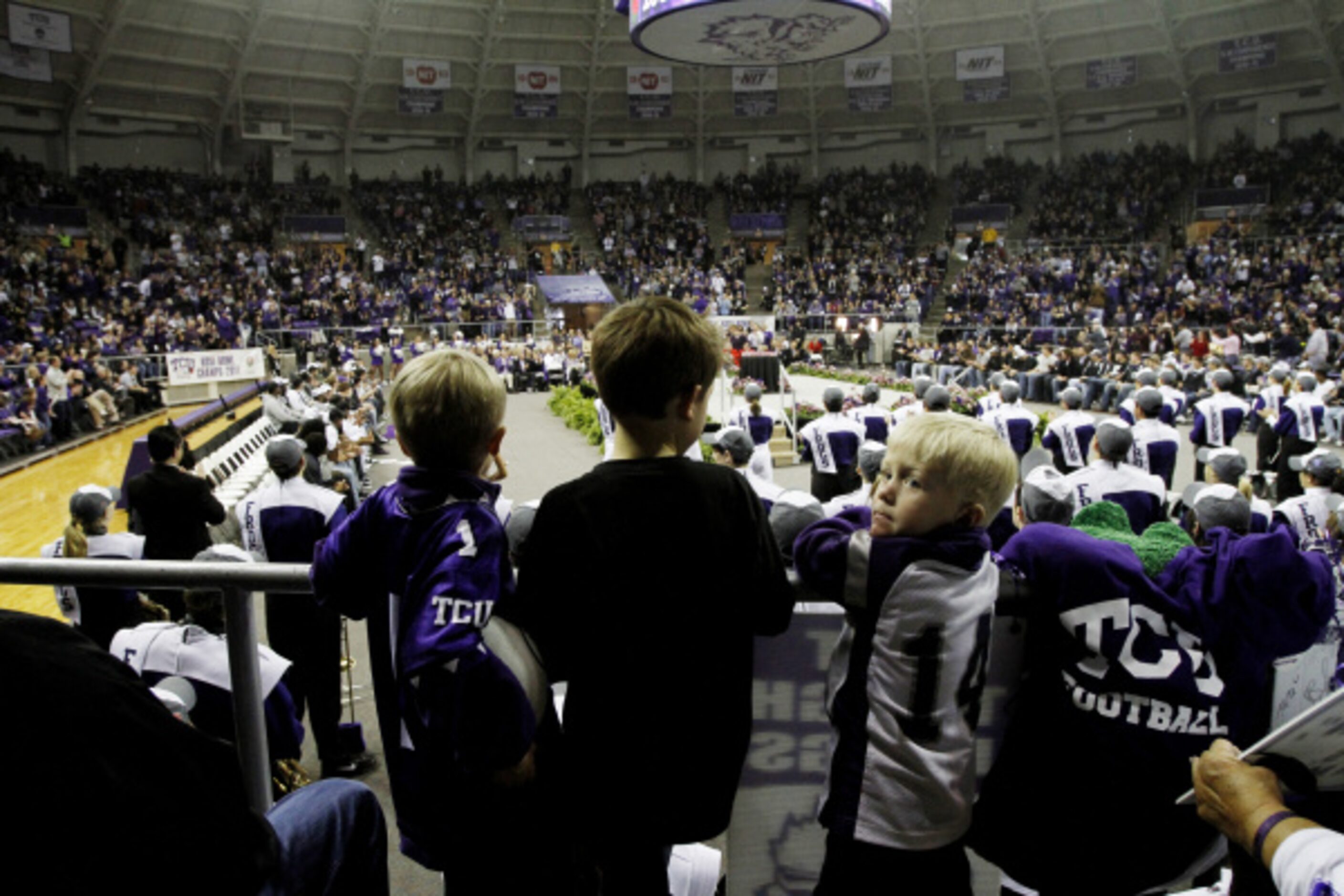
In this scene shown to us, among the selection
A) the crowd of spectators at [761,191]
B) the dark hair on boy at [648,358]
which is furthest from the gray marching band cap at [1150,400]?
the crowd of spectators at [761,191]

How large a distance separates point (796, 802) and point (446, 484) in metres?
Result: 1.20

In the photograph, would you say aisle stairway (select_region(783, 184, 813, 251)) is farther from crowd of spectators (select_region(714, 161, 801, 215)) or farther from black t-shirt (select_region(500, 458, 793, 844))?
black t-shirt (select_region(500, 458, 793, 844))

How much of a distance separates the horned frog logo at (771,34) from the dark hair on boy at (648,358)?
14.7 metres

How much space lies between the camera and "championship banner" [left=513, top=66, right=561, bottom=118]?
39625 mm

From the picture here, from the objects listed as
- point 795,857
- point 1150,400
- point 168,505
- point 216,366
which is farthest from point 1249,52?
point 795,857

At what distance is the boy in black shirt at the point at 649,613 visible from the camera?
195 centimetres

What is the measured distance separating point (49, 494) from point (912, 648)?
49.2ft

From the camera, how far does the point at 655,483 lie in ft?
6.49

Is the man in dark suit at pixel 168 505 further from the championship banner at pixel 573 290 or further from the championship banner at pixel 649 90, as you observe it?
the championship banner at pixel 649 90

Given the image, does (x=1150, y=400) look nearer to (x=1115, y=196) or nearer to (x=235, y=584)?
(x=235, y=584)

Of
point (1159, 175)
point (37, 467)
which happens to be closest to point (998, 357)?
point (1159, 175)

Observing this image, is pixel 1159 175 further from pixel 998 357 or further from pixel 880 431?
pixel 880 431

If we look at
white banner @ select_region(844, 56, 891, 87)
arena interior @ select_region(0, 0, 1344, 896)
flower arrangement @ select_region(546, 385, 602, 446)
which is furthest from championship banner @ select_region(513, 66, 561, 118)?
flower arrangement @ select_region(546, 385, 602, 446)

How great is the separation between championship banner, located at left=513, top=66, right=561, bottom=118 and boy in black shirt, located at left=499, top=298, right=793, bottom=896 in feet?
134
